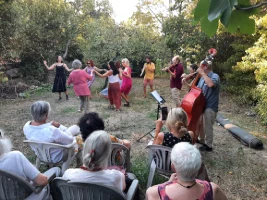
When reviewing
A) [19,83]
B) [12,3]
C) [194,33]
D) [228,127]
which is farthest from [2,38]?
[228,127]

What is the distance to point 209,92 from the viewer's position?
432 cm

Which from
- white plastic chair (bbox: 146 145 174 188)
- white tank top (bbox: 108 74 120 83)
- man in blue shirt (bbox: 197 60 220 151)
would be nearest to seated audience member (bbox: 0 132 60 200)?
white plastic chair (bbox: 146 145 174 188)

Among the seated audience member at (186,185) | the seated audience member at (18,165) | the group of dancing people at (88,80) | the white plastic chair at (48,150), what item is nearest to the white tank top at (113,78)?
the group of dancing people at (88,80)

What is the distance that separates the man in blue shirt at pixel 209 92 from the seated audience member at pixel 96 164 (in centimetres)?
257

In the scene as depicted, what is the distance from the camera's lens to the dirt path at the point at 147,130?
3730 millimetres

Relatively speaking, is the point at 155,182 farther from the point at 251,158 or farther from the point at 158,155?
the point at 251,158

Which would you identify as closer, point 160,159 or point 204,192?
point 204,192

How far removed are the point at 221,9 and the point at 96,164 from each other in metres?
1.50

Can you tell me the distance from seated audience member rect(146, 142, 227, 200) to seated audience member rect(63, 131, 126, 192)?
40cm

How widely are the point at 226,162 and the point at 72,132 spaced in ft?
8.36

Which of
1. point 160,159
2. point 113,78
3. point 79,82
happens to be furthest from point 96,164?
point 113,78

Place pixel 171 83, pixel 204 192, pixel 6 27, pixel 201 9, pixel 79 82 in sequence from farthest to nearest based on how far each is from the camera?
pixel 6 27 → pixel 171 83 → pixel 79 82 → pixel 204 192 → pixel 201 9

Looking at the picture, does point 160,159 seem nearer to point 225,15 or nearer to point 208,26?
point 208,26

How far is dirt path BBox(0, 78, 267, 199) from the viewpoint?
12.2ft
